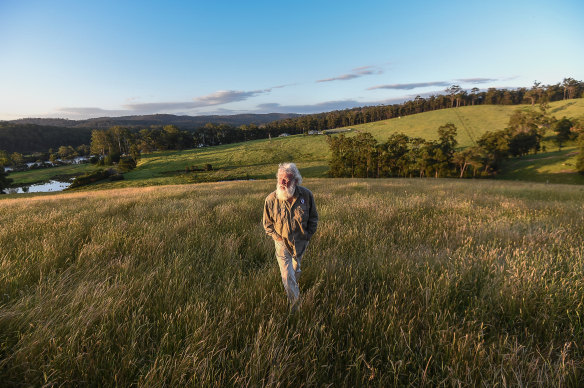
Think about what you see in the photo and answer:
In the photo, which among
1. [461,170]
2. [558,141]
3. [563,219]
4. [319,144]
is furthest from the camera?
[319,144]

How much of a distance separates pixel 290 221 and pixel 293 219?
0.04 m

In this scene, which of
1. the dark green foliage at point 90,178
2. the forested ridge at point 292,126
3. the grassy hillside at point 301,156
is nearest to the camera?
the dark green foliage at point 90,178

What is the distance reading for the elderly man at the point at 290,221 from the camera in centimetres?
253

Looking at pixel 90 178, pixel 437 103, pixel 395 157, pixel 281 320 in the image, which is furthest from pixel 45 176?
pixel 437 103

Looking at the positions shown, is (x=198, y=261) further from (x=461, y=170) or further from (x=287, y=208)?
(x=461, y=170)

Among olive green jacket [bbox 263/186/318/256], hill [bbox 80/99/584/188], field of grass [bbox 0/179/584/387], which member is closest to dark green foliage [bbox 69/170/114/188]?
hill [bbox 80/99/584/188]

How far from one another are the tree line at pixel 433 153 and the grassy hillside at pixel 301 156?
207 inches

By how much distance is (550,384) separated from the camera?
1500 mm

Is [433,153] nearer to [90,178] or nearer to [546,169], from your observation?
[546,169]

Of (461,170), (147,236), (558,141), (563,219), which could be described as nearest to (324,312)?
(147,236)

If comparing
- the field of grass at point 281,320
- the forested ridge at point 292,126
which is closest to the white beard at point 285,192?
the field of grass at point 281,320

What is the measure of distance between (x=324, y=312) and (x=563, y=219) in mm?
7319

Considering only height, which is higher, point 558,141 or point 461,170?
point 558,141

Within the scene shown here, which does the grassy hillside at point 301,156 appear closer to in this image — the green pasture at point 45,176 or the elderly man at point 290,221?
the green pasture at point 45,176
